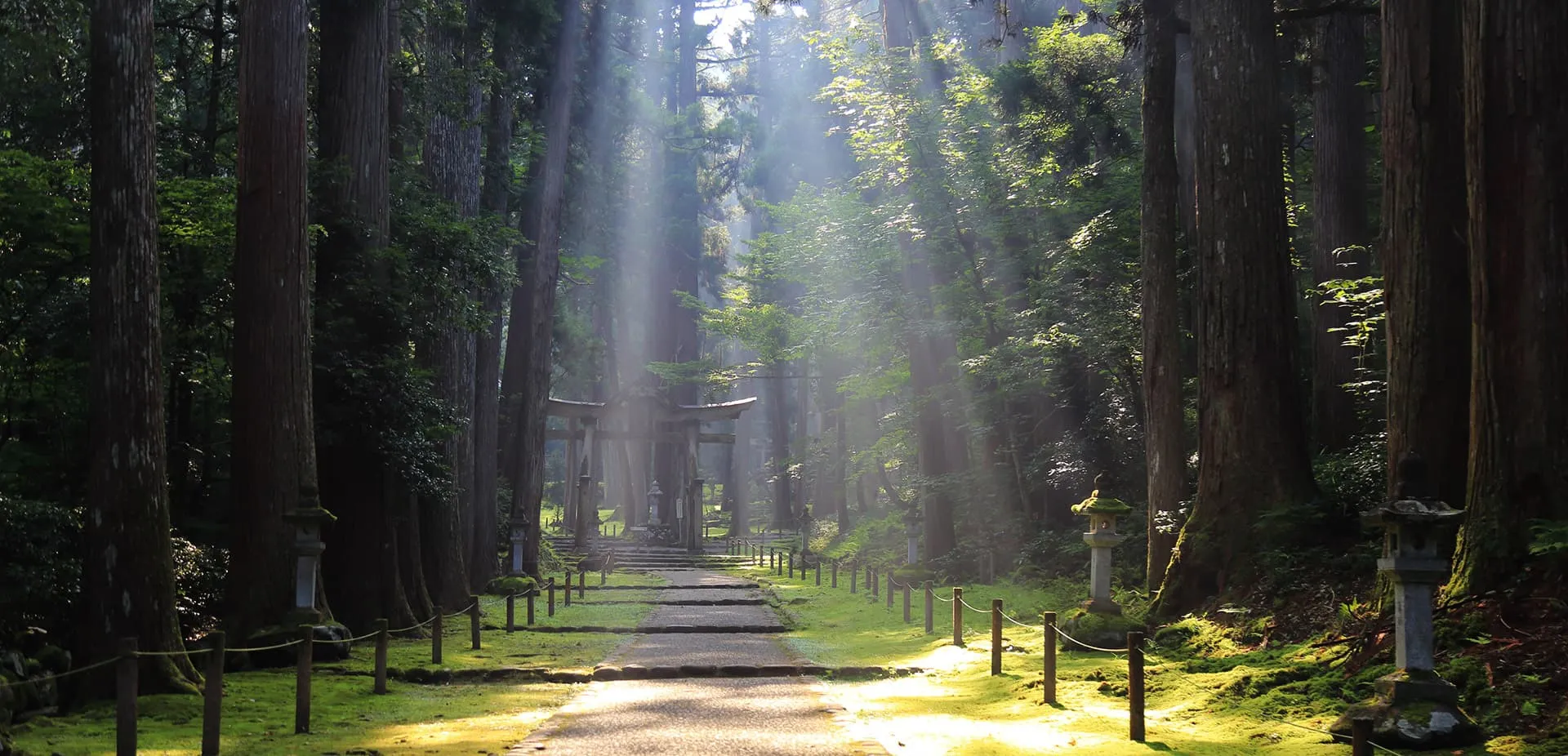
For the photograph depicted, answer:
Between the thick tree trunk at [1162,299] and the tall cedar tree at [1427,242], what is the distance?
198 inches

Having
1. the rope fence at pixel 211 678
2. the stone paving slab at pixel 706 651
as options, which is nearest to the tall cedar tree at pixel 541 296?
the stone paving slab at pixel 706 651

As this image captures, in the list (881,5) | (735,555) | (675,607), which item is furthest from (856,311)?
(735,555)

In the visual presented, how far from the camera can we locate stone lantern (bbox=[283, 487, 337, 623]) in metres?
12.6

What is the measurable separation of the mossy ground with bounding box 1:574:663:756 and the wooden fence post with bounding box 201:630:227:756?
0.94 feet

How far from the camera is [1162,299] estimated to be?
628 inches

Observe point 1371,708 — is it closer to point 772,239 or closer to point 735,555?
point 772,239

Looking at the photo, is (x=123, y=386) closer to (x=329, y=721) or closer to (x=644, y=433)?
(x=329, y=721)

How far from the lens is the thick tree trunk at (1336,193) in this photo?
1853 cm

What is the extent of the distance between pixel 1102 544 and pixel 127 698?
30.5ft

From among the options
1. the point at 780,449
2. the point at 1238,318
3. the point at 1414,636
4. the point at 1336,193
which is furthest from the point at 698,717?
the point at 780,449

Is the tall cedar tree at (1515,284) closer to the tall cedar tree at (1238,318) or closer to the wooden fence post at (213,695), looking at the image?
the tall cedar tree at (1238,318)

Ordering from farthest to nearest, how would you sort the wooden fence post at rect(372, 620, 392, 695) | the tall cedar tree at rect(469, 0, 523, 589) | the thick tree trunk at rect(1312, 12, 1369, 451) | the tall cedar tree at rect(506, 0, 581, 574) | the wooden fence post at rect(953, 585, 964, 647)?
the tall cedar tree at rect(506, 0, 581, 574) → the tall cedar tree at rect(469, 0, 523, 589) → the thick tree trunk at rect(1312, 12, 1369, 451) → the wooden fence post at rect(953, 585, 964, 647) → the wooden fence post at rect(372, 620, 392, 695)

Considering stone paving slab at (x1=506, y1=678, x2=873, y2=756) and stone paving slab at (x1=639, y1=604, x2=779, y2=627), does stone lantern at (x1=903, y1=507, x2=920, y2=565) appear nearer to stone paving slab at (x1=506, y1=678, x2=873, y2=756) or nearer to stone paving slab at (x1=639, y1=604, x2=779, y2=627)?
stone paving slab at (x1=639, y1=604, x2=779, y2=627)

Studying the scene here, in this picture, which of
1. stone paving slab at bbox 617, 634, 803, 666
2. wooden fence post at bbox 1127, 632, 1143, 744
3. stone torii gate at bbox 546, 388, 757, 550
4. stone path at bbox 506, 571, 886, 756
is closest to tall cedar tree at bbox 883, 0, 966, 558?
stone paving slab at bbox 617, 634, 803, 666
